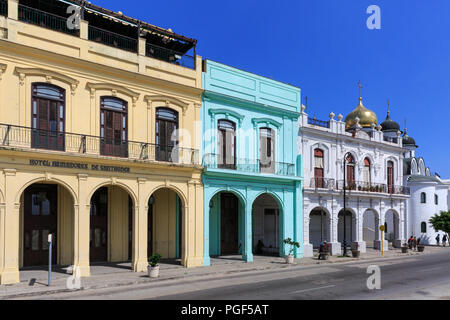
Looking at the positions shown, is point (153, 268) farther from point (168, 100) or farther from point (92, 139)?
point (168, 100)

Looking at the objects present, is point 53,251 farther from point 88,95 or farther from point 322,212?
point 322,212

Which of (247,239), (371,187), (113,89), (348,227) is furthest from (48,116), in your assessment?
(348,227)

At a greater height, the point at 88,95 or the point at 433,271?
the point at 88,95

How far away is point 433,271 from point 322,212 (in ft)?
47.0

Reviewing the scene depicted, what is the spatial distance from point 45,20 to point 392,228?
36957 millimetres

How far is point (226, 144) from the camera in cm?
2575

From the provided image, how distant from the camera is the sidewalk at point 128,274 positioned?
16328 mm

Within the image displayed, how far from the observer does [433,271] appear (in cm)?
2217

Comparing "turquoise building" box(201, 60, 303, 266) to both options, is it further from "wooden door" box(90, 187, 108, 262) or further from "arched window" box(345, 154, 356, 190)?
"arched window" box(345, 154, 356, 190)

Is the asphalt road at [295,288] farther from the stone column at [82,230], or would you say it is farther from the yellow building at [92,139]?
the yellow building at [92,139]

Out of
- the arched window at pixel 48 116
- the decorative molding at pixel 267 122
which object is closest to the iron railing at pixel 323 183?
the decorative molding at pixel 267 122

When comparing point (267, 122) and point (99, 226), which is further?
point (267, 122)

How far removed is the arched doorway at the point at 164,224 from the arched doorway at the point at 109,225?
172 cm
